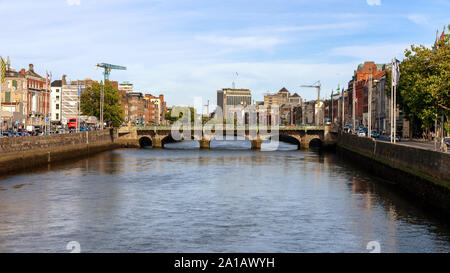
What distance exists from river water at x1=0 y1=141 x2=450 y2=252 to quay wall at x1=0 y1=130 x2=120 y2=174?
292 centimetres

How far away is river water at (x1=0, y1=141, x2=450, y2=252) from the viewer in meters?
26.0

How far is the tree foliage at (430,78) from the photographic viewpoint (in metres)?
41.1

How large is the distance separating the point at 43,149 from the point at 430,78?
43141mm

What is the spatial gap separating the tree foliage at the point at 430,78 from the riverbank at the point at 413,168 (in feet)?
11.3

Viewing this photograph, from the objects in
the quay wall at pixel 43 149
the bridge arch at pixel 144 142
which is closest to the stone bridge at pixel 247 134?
the bridge arch at pixel 144 142

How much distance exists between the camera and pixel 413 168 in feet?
141

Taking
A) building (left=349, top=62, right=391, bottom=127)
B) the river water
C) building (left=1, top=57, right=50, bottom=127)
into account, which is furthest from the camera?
building (left=349, top=62, right=391, bottom=127)

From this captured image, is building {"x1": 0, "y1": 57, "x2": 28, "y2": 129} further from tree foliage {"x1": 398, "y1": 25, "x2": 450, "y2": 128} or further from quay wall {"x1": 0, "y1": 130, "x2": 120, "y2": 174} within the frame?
tree foliage {"x1": 398, "y1": 25, "x2": 450, "y2": 128}

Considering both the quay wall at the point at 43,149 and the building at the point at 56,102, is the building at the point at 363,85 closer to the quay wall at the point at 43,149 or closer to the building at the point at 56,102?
the quay wall at the point at 43,149

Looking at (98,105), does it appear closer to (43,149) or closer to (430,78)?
(43,149)

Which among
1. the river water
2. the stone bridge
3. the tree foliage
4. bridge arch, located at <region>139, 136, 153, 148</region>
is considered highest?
the tree foliage

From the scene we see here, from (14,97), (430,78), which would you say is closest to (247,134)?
(14,97)

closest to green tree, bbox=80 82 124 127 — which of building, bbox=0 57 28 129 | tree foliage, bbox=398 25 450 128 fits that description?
building, bbox=0 57 28 129
